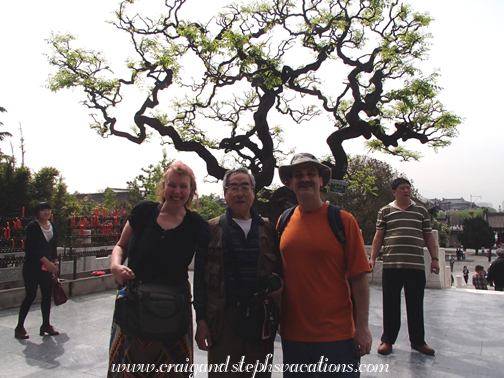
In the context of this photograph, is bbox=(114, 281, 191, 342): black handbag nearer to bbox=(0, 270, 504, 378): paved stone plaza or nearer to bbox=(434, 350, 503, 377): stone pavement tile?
bbox=(0, 270, 504, 378): paved stone plaza

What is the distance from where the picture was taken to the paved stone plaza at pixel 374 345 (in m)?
3.48

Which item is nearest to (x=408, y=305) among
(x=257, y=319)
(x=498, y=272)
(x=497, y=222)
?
(x=257, y=319)

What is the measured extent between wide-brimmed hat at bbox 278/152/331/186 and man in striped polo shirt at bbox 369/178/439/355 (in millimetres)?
2002

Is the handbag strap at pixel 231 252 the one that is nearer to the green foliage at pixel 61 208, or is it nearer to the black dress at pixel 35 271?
the black dress at pixel 35 271

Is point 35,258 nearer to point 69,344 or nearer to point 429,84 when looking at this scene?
point 69,344

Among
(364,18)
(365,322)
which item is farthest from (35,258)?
(364,18)

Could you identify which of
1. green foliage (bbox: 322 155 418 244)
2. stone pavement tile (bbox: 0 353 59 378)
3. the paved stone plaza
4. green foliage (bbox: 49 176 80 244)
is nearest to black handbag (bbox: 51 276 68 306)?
the paved stone plaza

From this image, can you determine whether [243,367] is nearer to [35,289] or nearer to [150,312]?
A: [150,312]

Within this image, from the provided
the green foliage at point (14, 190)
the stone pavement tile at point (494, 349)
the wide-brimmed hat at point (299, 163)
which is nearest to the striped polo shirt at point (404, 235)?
the stone pavement tile at point (494, 349)

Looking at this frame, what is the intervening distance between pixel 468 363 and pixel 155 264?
137 inches

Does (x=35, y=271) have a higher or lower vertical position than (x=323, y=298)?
lower

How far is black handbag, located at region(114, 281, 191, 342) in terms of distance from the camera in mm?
2051

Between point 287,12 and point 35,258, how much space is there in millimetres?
7626

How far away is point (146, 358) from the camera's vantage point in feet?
6.81
